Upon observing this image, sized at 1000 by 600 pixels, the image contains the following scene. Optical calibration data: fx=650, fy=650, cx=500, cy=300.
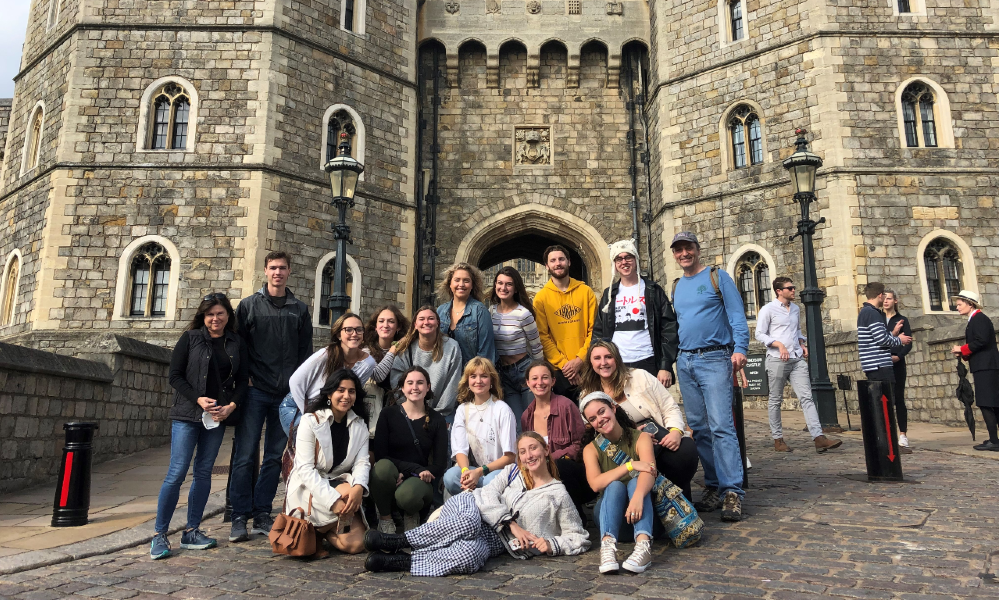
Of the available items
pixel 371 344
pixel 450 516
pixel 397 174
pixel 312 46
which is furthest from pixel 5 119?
pixel 450 516

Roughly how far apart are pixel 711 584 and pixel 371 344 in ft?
9.61

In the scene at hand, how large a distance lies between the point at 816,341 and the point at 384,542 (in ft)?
24.9

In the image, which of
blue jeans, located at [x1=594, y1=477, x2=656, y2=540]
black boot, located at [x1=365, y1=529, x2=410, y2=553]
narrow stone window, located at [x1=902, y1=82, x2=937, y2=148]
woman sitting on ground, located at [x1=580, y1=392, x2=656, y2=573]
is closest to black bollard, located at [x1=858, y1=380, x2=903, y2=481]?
woman sitting on ground, located at [x1=580, y1=392, x2=656, y2=573]

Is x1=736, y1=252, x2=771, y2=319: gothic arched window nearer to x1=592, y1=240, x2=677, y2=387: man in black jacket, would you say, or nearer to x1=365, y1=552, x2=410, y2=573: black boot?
x1=592, y1=240, x2=677, y2=387: man in black jacket

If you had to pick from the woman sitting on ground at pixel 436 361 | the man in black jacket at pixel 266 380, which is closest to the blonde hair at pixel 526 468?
the woman sitting on ground at pixel 436 361

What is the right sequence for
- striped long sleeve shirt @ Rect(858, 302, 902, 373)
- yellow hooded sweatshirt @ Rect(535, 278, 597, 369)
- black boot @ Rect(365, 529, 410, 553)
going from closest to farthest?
1. black boot @ Rect(365, 529, 410, 553)
2. yellow hooded sweatshirt @ Rect(535, 278, 597, 369)
3. striped long sleeve shirt @ Rect(858, 302, 902, 373)

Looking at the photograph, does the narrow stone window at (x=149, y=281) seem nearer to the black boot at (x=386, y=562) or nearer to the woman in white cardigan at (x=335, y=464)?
the woman in white cardigan at (x=335, y=464)

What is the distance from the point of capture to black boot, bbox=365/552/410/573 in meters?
3.40

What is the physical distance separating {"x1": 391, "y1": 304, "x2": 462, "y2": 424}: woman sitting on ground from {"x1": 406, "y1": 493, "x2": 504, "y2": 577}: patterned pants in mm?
1013

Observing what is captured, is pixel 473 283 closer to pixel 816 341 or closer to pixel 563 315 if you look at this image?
pixel 563 315

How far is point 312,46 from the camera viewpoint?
42.7 ft

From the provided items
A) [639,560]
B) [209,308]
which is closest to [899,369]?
[639,560]

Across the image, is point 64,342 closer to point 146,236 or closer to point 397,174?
point 146,236

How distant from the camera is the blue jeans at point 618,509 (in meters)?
3.52
